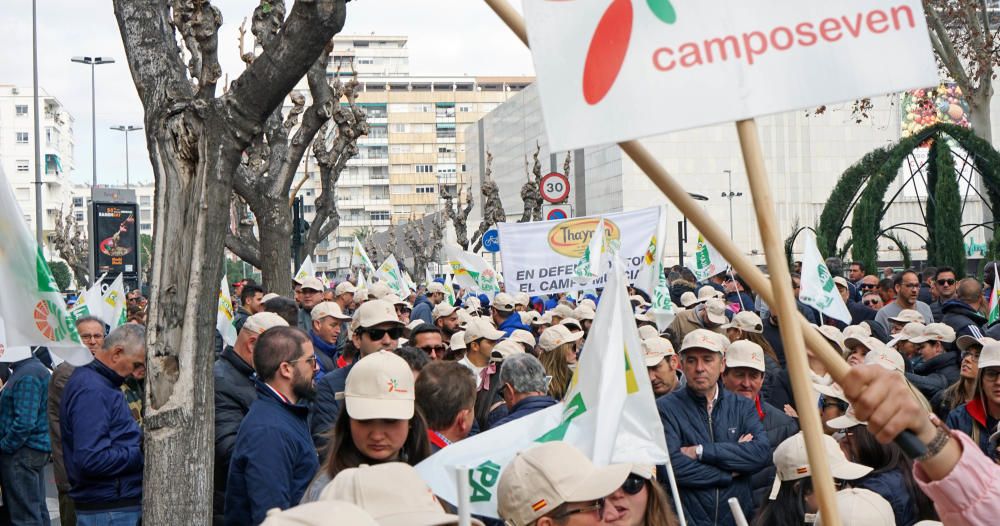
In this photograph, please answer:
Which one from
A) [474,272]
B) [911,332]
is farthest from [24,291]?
[474,272]

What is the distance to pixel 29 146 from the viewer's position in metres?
139

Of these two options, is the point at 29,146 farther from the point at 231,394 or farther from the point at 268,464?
the point at 268,464

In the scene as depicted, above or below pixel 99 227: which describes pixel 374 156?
above

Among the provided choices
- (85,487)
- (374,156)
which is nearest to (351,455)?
(85,487)

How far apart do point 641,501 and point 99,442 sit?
3543 millimetres

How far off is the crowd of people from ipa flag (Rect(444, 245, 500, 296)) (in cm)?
804

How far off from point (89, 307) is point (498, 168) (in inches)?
3038

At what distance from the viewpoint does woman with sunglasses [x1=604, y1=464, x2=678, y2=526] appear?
13.0 ft

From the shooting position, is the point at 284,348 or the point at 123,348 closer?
the point at 284,348

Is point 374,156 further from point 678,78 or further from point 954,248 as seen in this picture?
point 678,78

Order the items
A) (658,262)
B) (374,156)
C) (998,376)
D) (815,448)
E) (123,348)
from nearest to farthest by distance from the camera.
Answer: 1. (815,448)
2. (998,376)
3. (123,348)
4. (658,262)
5. (374,156)

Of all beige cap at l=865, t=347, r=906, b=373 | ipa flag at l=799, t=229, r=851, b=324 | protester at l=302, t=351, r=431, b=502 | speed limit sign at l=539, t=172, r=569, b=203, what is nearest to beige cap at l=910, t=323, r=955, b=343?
ipa flag at l=799, t=229, r=851, b=324

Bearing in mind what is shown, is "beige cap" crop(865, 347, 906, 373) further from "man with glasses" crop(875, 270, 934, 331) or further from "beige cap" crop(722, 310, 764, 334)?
"man with glasses" crop(875, 270, 934, 331)

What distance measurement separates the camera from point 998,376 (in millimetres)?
6363
